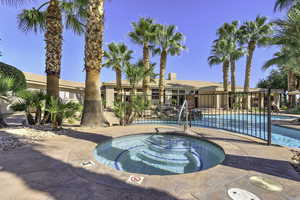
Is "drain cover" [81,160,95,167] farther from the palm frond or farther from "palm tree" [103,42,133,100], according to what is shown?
"palm tree" [103,42,133,100]

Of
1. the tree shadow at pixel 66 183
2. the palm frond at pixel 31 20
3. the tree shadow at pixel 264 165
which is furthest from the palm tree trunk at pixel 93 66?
the tree shadow at pixel 264 165

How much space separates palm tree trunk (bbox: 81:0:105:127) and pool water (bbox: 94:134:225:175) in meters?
2.00

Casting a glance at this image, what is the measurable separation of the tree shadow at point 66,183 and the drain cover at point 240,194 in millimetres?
781

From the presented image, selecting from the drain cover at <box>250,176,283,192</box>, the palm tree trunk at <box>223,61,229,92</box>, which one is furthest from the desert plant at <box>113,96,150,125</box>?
the palm tree trunk at <box>223,61,229,92</box>

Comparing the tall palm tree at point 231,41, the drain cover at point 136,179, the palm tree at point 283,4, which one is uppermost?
the tall palm tree at point 231,41

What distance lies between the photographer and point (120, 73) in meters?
15.7

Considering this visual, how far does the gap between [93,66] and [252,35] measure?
18.4 m

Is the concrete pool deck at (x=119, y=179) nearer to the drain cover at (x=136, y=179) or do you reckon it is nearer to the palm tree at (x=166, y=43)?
the drain cover at (x=136, y=179)

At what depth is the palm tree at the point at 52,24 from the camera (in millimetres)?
6316

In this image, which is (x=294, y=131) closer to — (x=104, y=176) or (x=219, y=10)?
(x=104, y=176)

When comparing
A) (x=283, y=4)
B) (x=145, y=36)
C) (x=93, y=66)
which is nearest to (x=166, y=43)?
(x=145, y=36)

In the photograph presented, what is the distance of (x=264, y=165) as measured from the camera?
2.60 meters

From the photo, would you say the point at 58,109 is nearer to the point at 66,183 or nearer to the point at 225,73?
the point at 66,183

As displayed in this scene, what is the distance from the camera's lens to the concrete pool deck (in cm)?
180
